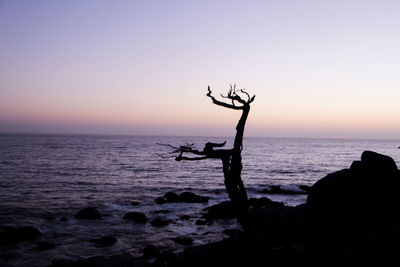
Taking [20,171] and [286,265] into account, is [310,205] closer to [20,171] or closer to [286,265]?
[286,265]

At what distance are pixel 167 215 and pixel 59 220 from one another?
8090 mm

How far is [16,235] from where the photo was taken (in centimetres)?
1873

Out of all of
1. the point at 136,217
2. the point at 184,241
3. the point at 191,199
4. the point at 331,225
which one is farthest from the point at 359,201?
the point at 191,199

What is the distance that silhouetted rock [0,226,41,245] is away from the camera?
18156mm

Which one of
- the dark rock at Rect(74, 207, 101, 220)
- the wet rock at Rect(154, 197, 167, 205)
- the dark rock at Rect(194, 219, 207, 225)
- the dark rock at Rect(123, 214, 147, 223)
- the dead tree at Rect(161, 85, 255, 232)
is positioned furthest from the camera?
the wet rock at Rect(154, 197, 167, 205)

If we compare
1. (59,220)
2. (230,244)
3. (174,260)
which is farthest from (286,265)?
(59,220)

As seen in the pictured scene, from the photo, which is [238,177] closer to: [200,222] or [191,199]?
[200,222]

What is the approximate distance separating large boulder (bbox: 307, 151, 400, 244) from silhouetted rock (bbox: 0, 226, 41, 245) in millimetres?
16280

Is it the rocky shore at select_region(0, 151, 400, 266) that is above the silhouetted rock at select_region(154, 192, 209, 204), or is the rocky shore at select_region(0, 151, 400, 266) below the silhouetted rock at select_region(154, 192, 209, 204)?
above

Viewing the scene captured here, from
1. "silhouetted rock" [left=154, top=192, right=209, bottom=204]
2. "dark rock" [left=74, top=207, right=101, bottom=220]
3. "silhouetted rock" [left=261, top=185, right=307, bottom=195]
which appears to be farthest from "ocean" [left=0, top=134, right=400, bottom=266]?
"silhouetted rock" [left=154, top=192, right=209, bottom=204]

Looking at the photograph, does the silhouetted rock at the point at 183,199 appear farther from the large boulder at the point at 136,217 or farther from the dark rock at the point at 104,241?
the dark rock at the point at 104,241

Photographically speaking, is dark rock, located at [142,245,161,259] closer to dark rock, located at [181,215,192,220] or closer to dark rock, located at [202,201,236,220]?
dark rock, located at [181,215,192,220]

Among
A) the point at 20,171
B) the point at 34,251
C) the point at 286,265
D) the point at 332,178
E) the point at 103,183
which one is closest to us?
the point at 286,265

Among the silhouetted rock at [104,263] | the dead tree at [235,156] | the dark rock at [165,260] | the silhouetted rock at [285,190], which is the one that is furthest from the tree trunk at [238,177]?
the silhouetted rock at [285,190]
